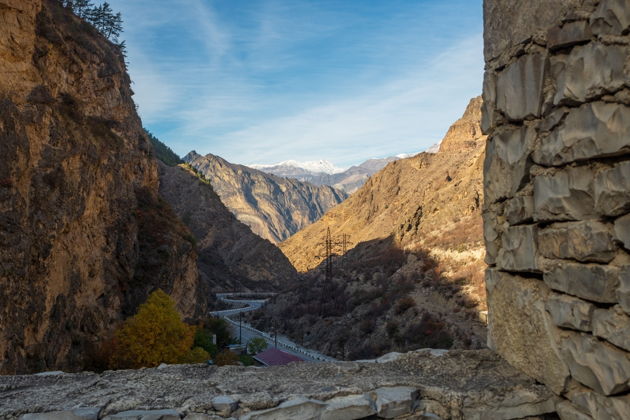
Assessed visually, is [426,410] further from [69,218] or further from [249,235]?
[249,235]

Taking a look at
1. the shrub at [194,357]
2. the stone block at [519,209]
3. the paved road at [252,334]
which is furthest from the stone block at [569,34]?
the shrub at [194,357]

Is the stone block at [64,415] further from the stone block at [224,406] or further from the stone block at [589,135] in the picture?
the stone block at [589,135]

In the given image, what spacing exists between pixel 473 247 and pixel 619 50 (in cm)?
3344

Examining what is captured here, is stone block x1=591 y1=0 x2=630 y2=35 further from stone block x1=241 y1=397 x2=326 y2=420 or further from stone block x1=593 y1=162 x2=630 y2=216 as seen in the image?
stone block x1=241 y1=397 x2=326 y2=420

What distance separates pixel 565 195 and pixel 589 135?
1.52ft

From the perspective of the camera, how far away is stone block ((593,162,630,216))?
2920 mm

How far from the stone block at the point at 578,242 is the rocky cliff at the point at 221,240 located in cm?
8053

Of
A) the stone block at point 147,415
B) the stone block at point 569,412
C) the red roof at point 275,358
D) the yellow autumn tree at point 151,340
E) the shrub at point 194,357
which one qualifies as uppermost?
the stone block at point 147,415

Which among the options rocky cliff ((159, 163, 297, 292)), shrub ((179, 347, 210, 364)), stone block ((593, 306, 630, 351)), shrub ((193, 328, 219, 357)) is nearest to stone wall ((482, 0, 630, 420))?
stone block ((593, 306, 630, 351))

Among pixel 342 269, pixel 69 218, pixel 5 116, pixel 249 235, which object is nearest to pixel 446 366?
pixel 5 116

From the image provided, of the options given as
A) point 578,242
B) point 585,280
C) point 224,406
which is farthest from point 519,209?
point 224,406

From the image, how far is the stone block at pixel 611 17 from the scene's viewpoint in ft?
9.61

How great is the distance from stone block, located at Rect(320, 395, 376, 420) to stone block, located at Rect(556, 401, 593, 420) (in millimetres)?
1440

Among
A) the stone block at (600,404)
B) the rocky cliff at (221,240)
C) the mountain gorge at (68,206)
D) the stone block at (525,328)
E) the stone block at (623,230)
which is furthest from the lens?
the rocky cliff at (221,240)
